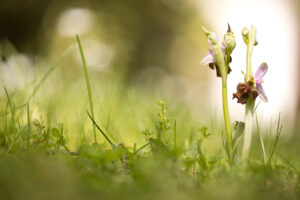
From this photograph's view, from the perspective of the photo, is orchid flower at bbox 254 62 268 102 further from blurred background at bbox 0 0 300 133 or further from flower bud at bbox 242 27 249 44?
blurred background at bbox 0 0 300 133

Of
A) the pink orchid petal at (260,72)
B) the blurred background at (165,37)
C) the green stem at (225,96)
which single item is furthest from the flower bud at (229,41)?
the blurred background at (165,37)

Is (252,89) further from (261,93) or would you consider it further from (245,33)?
(245,33)

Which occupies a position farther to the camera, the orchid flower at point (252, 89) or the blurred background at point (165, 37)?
the blurred background at point (165, 37)

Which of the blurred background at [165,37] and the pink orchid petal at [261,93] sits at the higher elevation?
the blurred background at [165,37]

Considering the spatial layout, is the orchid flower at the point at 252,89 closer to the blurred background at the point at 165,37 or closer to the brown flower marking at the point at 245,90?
the brown flower marking at the point at 245,90

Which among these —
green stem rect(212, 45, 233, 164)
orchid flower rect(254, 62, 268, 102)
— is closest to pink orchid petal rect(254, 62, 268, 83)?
orchid flower rect(254, 62, 268, 102)

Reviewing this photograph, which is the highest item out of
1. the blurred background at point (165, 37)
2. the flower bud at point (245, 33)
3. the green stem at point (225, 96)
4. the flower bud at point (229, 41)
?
the blurred background at point (165, 37)

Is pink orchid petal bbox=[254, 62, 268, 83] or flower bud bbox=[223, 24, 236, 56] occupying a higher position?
flower bud bbox=[223, 24, 236, 56]
